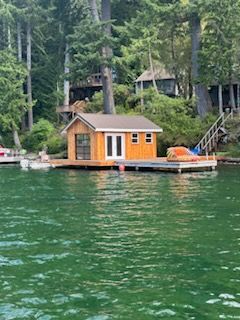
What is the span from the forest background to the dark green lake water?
2168 cm

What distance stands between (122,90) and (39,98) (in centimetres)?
1259

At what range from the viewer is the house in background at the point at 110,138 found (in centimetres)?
3400

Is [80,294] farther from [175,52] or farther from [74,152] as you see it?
[175,52]

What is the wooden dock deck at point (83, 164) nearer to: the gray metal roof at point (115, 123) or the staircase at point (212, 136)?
the gray metal roof at point (115, 123)

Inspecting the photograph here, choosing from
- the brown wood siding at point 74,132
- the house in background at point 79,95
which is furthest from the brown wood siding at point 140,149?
the house in background at point 79,95

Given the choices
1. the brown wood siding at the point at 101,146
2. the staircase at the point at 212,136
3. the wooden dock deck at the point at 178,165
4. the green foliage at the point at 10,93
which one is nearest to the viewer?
the wooden dock deck at the point at 178,165

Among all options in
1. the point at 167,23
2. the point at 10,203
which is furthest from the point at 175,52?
the point at 10,203

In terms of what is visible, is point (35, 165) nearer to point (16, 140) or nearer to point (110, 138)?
point (110, 138)

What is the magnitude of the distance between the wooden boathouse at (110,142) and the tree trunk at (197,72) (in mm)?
6993

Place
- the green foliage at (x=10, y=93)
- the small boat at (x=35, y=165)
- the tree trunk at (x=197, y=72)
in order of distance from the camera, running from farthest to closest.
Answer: the green foliage at (x=10, y=93) < the tree trunk at (x=197, y=72) < the small boat at (x=35, y=165)

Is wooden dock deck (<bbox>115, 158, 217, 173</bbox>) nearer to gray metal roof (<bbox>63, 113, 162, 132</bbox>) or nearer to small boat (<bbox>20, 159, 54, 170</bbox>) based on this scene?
gray metal roof (<bbox>63, 113, 162, 132</bbox>)

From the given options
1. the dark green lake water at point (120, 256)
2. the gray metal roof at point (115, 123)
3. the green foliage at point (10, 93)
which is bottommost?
the dark green lake water at point (120, 256)

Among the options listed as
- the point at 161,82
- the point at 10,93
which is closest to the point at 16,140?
the point at 10,93

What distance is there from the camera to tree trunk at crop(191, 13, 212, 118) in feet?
135
